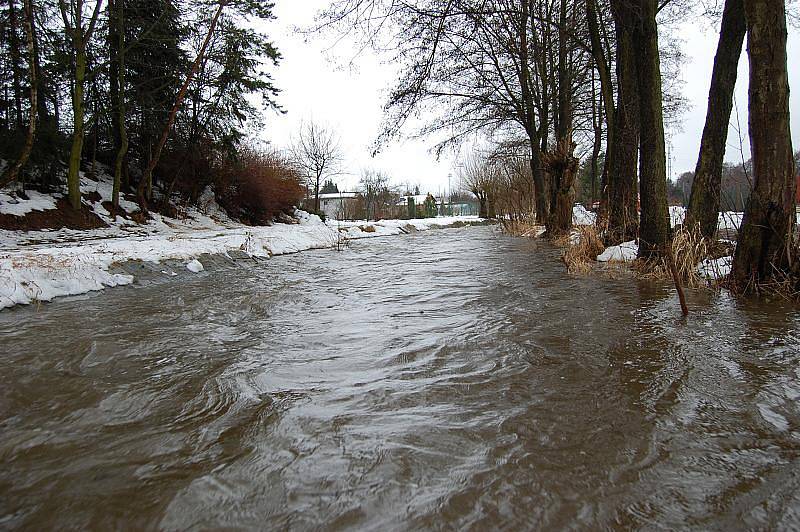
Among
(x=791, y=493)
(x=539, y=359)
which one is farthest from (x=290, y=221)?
(x=791, y=493)

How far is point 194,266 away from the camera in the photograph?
781 cm

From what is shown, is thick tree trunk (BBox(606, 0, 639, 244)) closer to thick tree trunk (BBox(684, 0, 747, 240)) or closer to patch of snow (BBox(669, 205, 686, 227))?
patch of snow (BBox(669, 205, 686, 227))

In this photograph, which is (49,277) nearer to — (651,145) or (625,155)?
(651,145)

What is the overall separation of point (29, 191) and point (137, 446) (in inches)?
577

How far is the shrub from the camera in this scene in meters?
19.5

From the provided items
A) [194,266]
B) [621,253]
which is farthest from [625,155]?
[194,266]

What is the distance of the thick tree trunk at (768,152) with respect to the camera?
438 cm

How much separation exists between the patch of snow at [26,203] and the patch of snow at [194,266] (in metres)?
6.68

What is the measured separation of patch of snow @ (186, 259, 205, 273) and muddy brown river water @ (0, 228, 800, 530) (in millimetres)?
3273

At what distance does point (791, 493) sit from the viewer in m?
1.55

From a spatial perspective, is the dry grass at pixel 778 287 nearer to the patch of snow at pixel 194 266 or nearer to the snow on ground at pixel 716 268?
the snow on ground at pixel 716 268

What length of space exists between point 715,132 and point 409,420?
6.82 metres

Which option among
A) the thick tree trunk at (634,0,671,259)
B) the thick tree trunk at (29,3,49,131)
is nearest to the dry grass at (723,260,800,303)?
the thick tree trunk at (634,0,671,259)

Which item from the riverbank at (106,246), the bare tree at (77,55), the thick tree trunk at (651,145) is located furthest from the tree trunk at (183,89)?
the thick tree trunk at (651,145)
